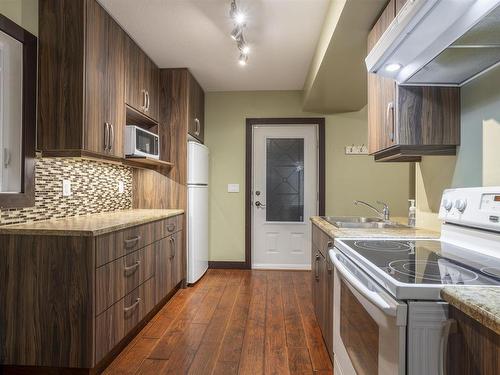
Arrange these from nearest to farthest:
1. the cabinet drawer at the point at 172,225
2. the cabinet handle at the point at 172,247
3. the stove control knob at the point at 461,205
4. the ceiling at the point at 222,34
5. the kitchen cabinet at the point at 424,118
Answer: the stove control knob at the point at 461,205
the kitchen cabinet at the point at 424,118
the ceiling at the point at 222,34
the cabinet drawer at the point at 172,225
the cabinet handle at the point at 172,247

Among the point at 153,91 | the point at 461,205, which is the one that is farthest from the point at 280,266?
the point at 461,205

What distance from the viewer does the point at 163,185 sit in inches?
138

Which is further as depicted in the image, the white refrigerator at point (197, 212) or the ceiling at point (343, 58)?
the white refrigerator at point (197, 212)

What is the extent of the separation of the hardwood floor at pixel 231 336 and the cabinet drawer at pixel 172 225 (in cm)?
66

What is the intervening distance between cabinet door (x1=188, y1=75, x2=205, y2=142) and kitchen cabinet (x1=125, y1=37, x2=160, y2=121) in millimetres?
389

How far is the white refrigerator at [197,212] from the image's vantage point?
3.51 m

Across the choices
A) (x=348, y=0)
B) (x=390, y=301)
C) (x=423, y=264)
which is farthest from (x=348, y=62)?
(x=390, y=301)

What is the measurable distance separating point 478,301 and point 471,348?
0.36ft

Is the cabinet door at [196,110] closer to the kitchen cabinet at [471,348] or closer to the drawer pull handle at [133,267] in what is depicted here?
the drawer pull handle at [133,267]

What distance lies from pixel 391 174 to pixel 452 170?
259 cm

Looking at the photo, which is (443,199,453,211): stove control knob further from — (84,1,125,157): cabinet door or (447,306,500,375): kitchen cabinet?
(84,1,125,157): cabinet door

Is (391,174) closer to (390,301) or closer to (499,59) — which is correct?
(499,59)

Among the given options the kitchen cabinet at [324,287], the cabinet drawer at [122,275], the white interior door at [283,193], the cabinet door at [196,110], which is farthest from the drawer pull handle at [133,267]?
the white interior door at [283,193]

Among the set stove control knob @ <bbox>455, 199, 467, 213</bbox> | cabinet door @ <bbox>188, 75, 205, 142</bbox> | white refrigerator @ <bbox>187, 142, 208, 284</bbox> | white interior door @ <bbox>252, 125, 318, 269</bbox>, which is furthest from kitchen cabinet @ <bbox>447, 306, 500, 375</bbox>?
white interior door @ <bbox>252, 125, 318, 269</bbox>
